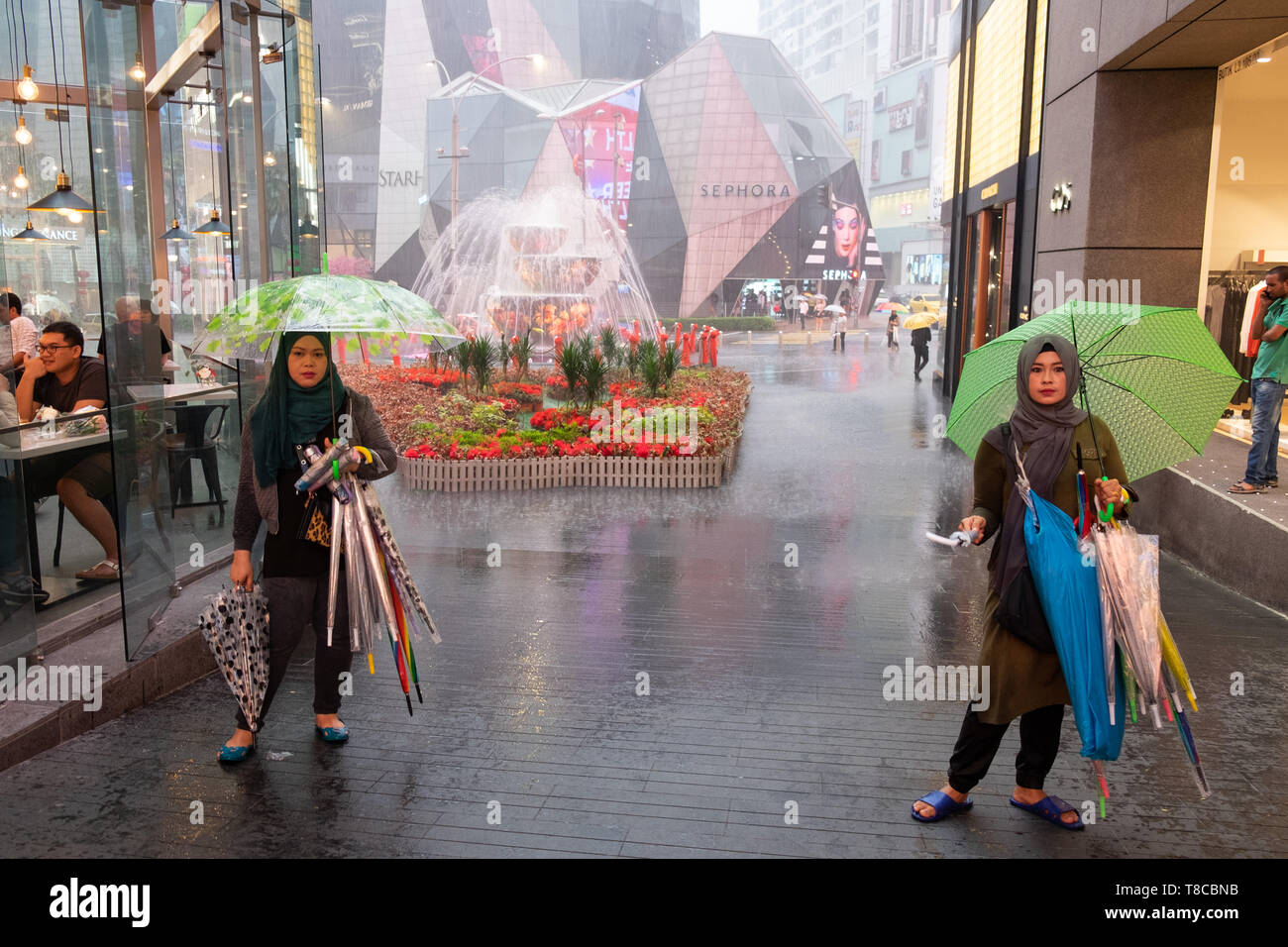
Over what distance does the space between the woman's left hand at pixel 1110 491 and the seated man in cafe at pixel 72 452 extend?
18.0 feet

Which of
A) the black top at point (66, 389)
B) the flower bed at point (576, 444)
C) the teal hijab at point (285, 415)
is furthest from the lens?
the flower bed at point (576, 444)

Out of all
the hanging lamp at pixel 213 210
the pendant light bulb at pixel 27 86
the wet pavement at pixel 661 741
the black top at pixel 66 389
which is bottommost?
the wet pavement at pixel 661 741

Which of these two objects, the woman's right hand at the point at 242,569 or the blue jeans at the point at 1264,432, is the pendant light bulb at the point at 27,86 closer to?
the woman's right hand at the point at 242,569

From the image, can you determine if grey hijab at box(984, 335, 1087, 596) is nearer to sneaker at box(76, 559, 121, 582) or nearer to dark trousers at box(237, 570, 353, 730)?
dark trousers at box(237, 570, 353, 730)

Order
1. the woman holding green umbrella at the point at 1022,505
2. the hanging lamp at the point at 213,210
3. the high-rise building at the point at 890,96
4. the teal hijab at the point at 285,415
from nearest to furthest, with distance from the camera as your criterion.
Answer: the woman holding green umbrella at the point at 1022,505, the teal hijab at the point at 285,415, the hanging lamp at the point at 213,210, the high-rise building at the point at 890,96

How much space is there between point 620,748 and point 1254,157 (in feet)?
41.4

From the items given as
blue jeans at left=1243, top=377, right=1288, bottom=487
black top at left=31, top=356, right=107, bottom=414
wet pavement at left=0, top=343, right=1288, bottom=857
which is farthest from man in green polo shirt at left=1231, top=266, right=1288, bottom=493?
black top at left=31, top=356, right=107, bottom=414

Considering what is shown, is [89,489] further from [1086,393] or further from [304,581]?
[1086,393]

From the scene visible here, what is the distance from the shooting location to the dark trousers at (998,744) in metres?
4.03

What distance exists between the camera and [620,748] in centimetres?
490

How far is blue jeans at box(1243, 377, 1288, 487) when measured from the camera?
8.26 meters

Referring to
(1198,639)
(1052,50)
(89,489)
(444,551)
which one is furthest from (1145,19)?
(89,489)

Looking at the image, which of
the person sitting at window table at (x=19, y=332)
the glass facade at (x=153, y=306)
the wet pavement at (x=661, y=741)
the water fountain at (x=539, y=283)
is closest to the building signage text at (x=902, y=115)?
the water fountain at (x=539, y=283)

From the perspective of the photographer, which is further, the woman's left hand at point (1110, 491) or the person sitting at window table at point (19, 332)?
the person sitting at window table at point (19, 332)
